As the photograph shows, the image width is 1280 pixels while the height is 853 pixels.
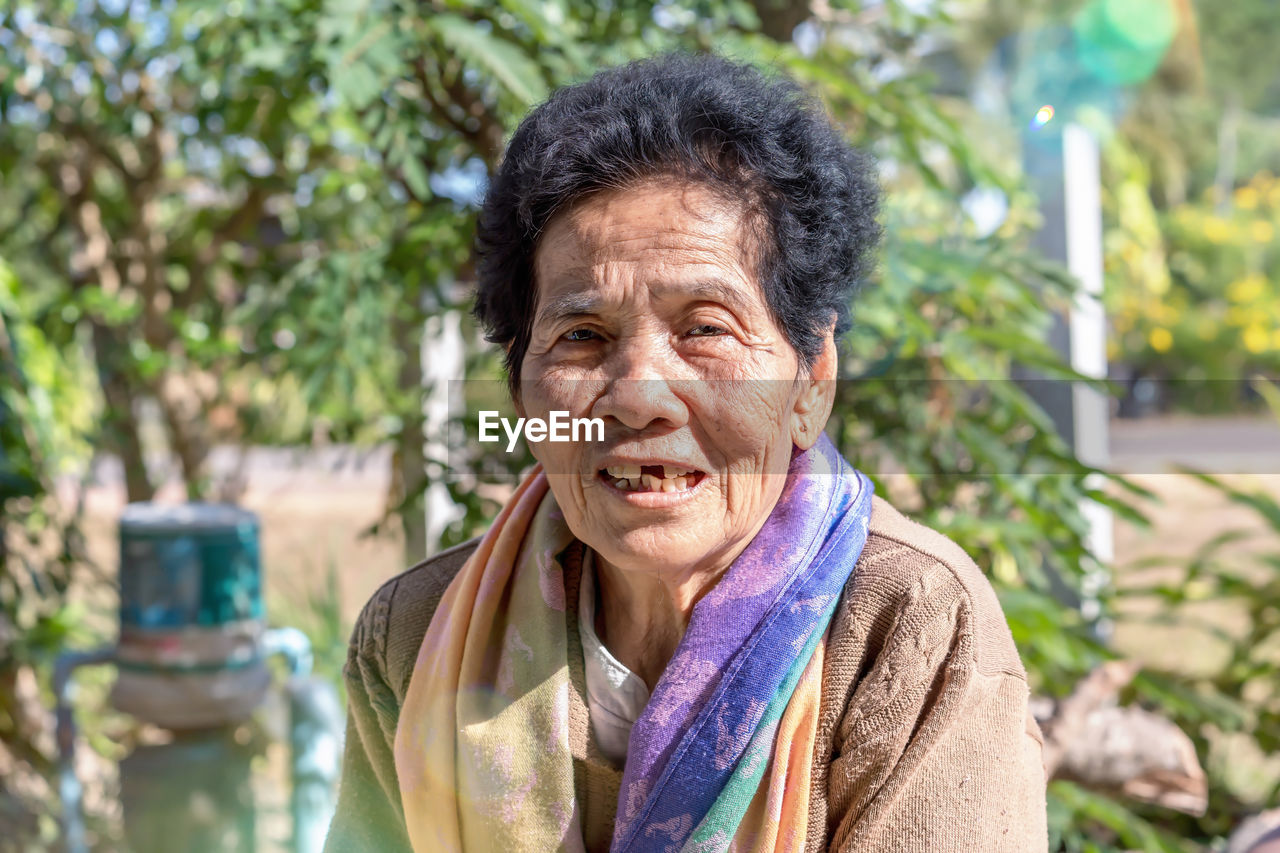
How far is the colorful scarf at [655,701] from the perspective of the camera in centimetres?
132

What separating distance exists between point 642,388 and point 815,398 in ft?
0.98

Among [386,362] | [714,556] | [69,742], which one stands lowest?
[69,742]

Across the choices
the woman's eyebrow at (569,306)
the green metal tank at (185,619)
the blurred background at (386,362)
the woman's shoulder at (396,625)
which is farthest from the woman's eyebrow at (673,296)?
the green metal tank at (185,619)

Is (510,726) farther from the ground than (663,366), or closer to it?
closer to it

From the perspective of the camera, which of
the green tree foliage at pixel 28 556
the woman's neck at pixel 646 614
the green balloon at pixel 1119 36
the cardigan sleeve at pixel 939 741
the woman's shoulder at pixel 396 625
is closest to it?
the cardigan sleeve at pixel 939 741

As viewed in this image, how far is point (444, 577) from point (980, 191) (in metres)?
1.93

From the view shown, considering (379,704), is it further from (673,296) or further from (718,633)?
(673,296)

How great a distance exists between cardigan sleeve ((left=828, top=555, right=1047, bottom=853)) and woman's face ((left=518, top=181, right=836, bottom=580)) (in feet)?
0.85

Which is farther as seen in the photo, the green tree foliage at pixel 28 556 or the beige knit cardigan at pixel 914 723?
the green tree foliage at pixel 28 556

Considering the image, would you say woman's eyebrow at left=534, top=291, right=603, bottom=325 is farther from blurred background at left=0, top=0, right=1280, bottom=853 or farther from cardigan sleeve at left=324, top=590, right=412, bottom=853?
blurred background at left=0, top=0, right=1280, bottom=853

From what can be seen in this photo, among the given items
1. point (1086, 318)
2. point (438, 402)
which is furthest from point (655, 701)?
point (1086, 318)

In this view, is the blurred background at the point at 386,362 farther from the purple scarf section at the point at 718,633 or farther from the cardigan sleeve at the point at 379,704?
the purple scarf section at the point at 718,633

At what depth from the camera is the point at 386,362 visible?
3.41 metres

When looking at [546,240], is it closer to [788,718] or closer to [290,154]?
[788,718]
